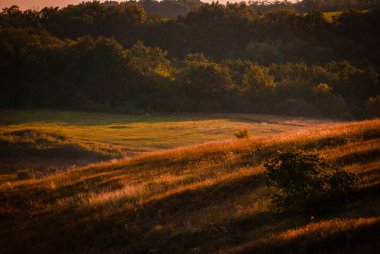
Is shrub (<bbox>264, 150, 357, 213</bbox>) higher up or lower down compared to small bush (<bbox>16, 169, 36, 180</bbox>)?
higher up

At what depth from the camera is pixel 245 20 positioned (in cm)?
12838

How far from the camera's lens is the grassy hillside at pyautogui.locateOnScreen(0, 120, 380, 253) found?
43.4ft

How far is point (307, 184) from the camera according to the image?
15438 millimetres

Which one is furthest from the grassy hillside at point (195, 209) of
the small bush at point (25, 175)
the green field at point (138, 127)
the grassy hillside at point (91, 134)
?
the green field at point (138, 127)

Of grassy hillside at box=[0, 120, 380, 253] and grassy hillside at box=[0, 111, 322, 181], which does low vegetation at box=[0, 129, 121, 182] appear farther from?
Result: grassy hillside at box=[0, 120, 380, 253]

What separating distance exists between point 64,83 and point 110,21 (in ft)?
127

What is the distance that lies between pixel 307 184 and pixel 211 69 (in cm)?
8218

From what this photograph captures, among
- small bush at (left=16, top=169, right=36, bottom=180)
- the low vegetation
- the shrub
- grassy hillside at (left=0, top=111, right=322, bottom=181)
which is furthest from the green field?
the shrub

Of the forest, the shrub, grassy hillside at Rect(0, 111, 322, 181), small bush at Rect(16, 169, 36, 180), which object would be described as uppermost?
the forest

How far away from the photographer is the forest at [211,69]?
9138 cm

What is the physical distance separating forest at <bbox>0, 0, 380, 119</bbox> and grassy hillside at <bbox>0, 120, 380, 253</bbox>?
208ft

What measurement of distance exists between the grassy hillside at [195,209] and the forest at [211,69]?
63400 millimetres

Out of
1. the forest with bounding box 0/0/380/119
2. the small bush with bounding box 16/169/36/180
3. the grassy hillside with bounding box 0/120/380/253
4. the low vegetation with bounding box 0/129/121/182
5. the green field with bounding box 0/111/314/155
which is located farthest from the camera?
the forest with bounding box 0/0/380/119

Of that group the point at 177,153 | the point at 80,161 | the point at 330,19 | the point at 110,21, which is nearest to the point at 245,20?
the point at 330,19
